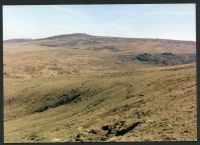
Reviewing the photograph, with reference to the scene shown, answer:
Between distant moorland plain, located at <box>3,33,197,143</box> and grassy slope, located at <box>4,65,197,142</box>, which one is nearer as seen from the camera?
grassy slope, located at <box>4,65,197,142</box>

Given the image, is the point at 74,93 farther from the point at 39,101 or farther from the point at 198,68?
the point at 198,68

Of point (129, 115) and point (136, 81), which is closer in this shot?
point (129, 115)

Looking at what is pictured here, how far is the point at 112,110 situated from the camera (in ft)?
74.3

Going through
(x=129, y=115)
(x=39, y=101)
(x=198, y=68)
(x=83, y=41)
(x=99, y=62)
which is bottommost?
(x=83, y=41)

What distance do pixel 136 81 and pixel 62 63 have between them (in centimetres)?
4204

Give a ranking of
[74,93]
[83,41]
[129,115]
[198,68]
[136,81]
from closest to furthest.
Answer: [198,68], [129,115], [136,81], [74,93], [83,41]

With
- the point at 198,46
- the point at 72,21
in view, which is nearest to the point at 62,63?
the point at 72,21

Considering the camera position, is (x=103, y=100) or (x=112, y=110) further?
(x=103, y=100)

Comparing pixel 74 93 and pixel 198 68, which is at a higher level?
pixel 198 68

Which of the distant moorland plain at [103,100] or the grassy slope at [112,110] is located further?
the distant moorland plain at [103,100]

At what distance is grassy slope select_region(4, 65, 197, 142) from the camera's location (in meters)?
13.2

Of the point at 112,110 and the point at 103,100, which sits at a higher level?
the point at 112,110

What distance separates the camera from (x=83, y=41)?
12106cm

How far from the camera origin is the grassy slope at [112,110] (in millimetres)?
13198
